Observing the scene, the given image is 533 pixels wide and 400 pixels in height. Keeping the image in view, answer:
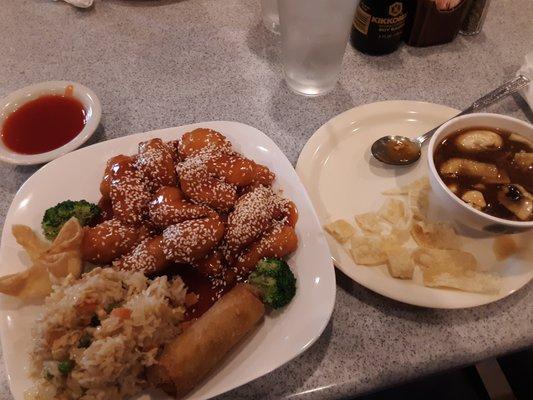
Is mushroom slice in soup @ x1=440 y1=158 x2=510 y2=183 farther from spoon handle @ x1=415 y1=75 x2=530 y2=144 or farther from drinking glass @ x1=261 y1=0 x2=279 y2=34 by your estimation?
drinking glass @ x1=261 y1=0 x2=279 y2=34

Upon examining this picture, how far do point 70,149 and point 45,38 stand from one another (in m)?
0.76

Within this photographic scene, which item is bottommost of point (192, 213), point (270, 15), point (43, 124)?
point (43, 124)

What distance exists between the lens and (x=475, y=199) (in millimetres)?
1018

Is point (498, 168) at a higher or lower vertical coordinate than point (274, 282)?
higher

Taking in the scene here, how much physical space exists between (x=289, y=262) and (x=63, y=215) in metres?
0.55

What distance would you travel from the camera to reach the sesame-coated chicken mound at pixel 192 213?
1003mm

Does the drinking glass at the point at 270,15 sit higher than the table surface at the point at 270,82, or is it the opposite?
the drinking glass at the point at 270,15

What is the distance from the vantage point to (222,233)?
1.03 meters

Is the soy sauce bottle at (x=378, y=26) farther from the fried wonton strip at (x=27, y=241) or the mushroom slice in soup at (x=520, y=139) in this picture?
the fried wonton strip at (x=27, y=241)

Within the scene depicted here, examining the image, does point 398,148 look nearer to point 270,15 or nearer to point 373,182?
point 373,182

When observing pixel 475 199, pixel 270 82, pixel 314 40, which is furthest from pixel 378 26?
pixel 475 199

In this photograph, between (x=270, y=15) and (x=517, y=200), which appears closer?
(x=517, y=200)

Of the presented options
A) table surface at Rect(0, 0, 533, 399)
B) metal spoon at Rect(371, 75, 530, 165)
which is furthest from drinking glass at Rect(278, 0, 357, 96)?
metal spoon at Rect(371, 75, 530, 165)

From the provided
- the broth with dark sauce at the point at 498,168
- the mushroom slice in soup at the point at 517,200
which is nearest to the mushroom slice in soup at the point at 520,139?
the broth with dark sauce at the point at 498,168
